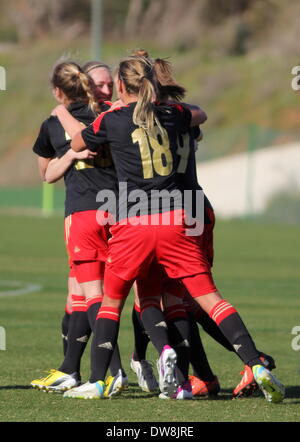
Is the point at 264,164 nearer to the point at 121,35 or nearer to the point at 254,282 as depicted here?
the point at 254,282

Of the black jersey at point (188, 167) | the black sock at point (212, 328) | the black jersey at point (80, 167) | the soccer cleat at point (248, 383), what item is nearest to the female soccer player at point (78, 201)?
the black jersey at point (80, 167)

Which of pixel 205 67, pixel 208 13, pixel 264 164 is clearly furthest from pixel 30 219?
pixel 208 13

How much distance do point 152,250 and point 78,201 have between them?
867 millimetres

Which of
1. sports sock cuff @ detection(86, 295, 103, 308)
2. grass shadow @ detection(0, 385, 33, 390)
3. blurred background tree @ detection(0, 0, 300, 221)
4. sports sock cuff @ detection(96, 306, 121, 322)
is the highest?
blurred background tree @ detection(0, 0, 300, 221)

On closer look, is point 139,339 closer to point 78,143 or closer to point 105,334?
point 105,334

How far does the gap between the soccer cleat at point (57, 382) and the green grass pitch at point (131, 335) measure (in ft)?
0.26

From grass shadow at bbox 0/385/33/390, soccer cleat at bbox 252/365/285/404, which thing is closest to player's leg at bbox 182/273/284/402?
soccer cleat at bbox 252/365/285/404

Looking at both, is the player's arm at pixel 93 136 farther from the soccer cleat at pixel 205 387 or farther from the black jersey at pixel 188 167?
the soccer cleat at pixel 205 387

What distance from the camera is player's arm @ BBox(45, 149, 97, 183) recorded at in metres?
6.29

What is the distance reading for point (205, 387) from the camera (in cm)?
642

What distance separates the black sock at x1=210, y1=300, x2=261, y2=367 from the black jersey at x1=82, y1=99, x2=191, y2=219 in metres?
0.68

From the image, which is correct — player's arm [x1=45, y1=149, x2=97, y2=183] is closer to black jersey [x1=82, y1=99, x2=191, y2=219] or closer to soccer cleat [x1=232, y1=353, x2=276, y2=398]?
black jersey [x1=82, y1=99, x2=191, y2=219]

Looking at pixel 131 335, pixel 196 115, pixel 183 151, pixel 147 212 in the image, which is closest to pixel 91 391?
pixel 147 212
